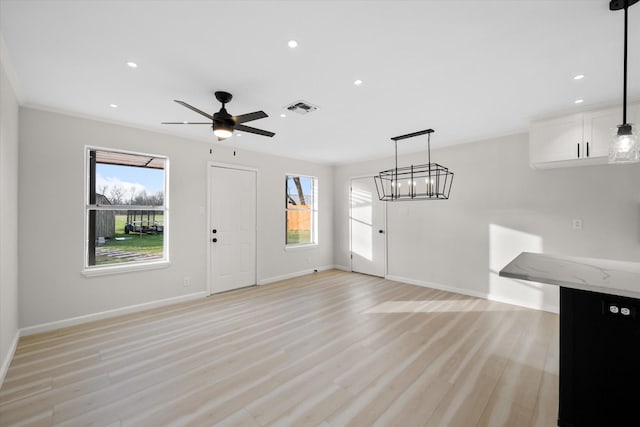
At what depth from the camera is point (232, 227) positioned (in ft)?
16.3

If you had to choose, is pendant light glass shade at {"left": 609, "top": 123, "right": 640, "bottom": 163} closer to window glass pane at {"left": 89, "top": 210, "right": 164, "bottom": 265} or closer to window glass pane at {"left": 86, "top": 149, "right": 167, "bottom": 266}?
window glass pane at {"left": 86, "top": 149, "right": 167, "bottom": 266}

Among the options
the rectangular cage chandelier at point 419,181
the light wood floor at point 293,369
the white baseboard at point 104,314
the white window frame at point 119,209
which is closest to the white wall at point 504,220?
the rectangular cage chandelier at point 419,181

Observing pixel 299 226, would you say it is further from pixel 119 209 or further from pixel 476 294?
pixel 476 294

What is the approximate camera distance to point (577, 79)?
2.54 metres

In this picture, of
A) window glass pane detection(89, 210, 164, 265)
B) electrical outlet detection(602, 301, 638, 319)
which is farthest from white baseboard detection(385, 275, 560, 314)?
window glass pane detection(89, 210, 164, 265)

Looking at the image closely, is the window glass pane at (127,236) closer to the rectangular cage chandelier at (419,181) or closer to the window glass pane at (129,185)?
the window glass pane at (129,185)

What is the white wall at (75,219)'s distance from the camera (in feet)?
10.4

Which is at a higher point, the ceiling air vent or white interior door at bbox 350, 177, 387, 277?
the ceiling air vent

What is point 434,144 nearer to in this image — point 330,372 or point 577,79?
point 577,79

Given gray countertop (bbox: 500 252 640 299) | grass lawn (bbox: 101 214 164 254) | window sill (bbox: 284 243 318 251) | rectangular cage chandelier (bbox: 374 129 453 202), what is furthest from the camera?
window sill (bbox: 284 243 318 251)

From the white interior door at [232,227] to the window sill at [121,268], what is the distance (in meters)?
0.77

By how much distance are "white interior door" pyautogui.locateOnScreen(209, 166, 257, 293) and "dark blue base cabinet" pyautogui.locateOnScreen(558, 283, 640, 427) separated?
4.43 m

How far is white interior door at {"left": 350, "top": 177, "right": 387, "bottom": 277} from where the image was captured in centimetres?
588

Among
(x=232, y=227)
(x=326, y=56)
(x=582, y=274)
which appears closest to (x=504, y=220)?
(x=582, y=274)
